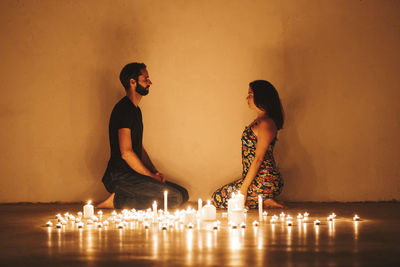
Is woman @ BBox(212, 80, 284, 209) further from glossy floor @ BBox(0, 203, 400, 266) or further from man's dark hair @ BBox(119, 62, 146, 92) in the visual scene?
man's dark hair @ BBox(119, 62, 146, 92)

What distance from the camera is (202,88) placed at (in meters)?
5.58

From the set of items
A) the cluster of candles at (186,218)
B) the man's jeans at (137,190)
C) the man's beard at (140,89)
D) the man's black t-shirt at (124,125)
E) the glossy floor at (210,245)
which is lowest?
the glossy floor at (210,245)

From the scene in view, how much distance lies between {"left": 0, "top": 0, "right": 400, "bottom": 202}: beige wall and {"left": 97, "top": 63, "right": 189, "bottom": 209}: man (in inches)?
25.5

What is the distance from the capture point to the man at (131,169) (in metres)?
4.75

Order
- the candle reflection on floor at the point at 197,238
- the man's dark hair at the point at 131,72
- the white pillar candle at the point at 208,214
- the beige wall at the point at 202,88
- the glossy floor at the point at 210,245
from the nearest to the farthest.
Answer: the glossy floor at the point at 210,245 → the candle reflection on floor at the point at 197,238 → the white pillar candle at the point at 208,214 → the man's dark hair at the point at 131,72 → the beige wall at the point at 202,88

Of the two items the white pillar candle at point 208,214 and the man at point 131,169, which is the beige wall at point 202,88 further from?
the white pillar candle at point 208,214

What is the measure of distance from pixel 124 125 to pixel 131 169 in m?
0.42

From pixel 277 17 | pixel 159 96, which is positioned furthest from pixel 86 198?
pixel 277 17

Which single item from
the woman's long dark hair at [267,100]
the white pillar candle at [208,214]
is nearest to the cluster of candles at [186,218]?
the white pillar candle at [208,214]

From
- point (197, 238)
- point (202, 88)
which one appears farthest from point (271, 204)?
point (197, 238)

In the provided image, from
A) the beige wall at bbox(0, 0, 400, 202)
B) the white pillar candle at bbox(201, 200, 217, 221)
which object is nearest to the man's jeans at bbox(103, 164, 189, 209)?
the beige wall at bbox(0, 0, 400, 202)

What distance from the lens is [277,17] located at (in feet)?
18.2

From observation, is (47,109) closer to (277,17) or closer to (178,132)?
(178,132)

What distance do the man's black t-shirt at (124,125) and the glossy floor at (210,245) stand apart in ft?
3.46
